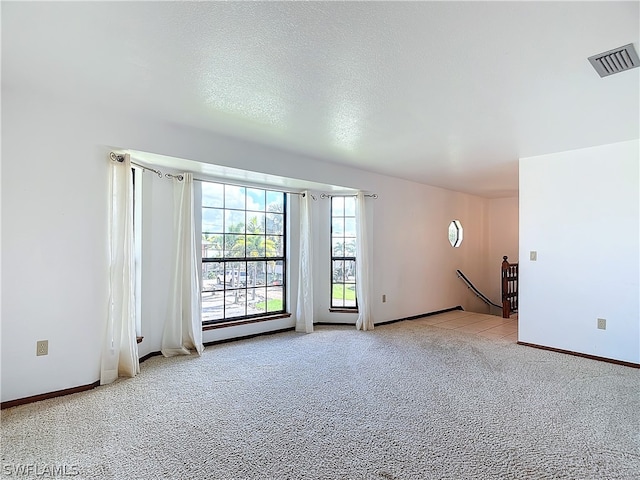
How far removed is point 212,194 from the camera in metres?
4.51

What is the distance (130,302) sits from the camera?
3.26 m

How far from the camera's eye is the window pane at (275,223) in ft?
16.8

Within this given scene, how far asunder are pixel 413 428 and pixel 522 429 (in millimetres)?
757

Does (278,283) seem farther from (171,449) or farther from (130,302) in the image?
(171,449)

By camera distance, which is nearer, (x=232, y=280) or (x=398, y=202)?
(x=232, y=280)

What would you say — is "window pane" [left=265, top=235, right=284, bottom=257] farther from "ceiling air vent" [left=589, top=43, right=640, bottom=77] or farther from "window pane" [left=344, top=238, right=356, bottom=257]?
"ceiling air vent" [left=589, top=43, right=640, bottom=77]

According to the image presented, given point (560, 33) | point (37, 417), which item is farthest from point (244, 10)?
point (37, 417)

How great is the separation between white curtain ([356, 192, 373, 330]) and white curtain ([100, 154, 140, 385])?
3157 mm

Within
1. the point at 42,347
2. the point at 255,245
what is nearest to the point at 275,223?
the point at 255,245

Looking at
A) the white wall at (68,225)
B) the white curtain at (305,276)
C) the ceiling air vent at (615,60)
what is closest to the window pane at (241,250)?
the white curtain at (305,276)

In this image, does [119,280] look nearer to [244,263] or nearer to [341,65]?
[244,263]

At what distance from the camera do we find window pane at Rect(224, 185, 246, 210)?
465 centimetres

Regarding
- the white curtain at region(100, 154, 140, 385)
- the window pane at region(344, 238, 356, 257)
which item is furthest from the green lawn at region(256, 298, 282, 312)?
the white curtain at region(100, 154, 140, 385)

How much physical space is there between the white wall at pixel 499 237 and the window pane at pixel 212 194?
247 inches
